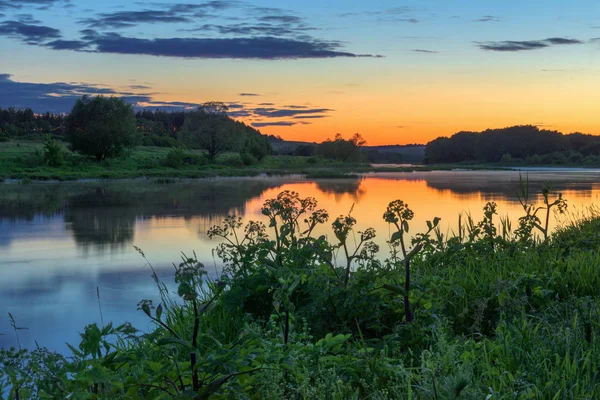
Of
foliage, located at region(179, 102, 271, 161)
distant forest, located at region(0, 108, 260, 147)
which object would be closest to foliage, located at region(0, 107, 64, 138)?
distant forest, located at region(0, 108, 260, 147)

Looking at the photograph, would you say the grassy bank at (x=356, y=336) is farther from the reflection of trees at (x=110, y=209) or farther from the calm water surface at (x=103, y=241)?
the reflection of trees at (x=110, y=209)

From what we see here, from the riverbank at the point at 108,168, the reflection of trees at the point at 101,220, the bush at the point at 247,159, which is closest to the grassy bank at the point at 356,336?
the reflection of trees at the point at 101,220

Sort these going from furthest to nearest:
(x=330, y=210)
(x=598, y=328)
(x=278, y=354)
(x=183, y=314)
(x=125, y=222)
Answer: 1. (x=330, y=210)
2. (x=125, y=222)
3. (x=183, y=314)
4. (x=598, y=328)
5. (x=278, y=354)

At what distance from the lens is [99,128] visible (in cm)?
5244

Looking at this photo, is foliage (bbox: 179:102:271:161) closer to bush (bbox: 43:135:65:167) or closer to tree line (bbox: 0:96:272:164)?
tree line (bbox: 0:96:272:164)

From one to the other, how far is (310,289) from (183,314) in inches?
84.2

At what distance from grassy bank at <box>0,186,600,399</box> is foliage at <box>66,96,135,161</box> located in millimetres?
48609

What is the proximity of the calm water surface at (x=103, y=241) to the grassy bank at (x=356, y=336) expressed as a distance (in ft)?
3.77

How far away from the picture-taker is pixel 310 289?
482 cm

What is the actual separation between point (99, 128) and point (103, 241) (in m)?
42.1

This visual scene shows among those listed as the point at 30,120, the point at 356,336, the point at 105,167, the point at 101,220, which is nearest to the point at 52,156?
the point at 105,167

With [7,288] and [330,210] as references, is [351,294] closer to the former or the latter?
[7,288]

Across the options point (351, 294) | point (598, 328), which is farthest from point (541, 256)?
point (351, 294)

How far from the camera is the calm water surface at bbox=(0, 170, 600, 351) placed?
7.23 m
